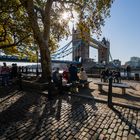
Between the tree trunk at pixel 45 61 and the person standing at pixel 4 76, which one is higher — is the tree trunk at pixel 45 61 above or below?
above

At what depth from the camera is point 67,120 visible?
6031 millimetres

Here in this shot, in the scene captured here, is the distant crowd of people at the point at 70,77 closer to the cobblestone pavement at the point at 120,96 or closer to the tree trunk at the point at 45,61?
the cobblestone pavement at the point at 120,96

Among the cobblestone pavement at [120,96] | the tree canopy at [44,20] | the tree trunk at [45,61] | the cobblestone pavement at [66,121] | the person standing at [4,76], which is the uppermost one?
the tree canopy at [44,20]

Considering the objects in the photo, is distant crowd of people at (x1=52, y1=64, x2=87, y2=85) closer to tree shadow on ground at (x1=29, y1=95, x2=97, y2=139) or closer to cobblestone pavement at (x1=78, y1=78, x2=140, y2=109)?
cobblestone pavement at (x1=78, y1=78, x2=140, y2=109)

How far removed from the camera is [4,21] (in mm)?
16234

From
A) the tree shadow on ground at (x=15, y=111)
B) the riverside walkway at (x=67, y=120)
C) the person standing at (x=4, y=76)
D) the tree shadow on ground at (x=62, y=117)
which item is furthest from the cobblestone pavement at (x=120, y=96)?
the person standing at (x=4, y=76)

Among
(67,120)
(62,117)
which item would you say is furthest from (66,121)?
(62,117)

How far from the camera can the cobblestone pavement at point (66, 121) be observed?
496 centimetres

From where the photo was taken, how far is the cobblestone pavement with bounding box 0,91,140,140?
496 centimetres

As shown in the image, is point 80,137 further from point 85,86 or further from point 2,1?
point 2,1

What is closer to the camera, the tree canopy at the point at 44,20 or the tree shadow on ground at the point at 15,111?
the tree shadow on ground at the point at 15,111

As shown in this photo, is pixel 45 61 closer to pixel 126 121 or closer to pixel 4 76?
pixel 4 76

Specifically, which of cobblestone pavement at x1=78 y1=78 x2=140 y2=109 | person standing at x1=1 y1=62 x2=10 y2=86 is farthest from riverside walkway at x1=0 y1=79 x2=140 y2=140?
person standing at x1=1 y1=62 x2=10 y2=86

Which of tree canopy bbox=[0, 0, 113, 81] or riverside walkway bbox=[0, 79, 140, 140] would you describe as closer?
riverside walkway bbox=[0, 79, 140, 140]
